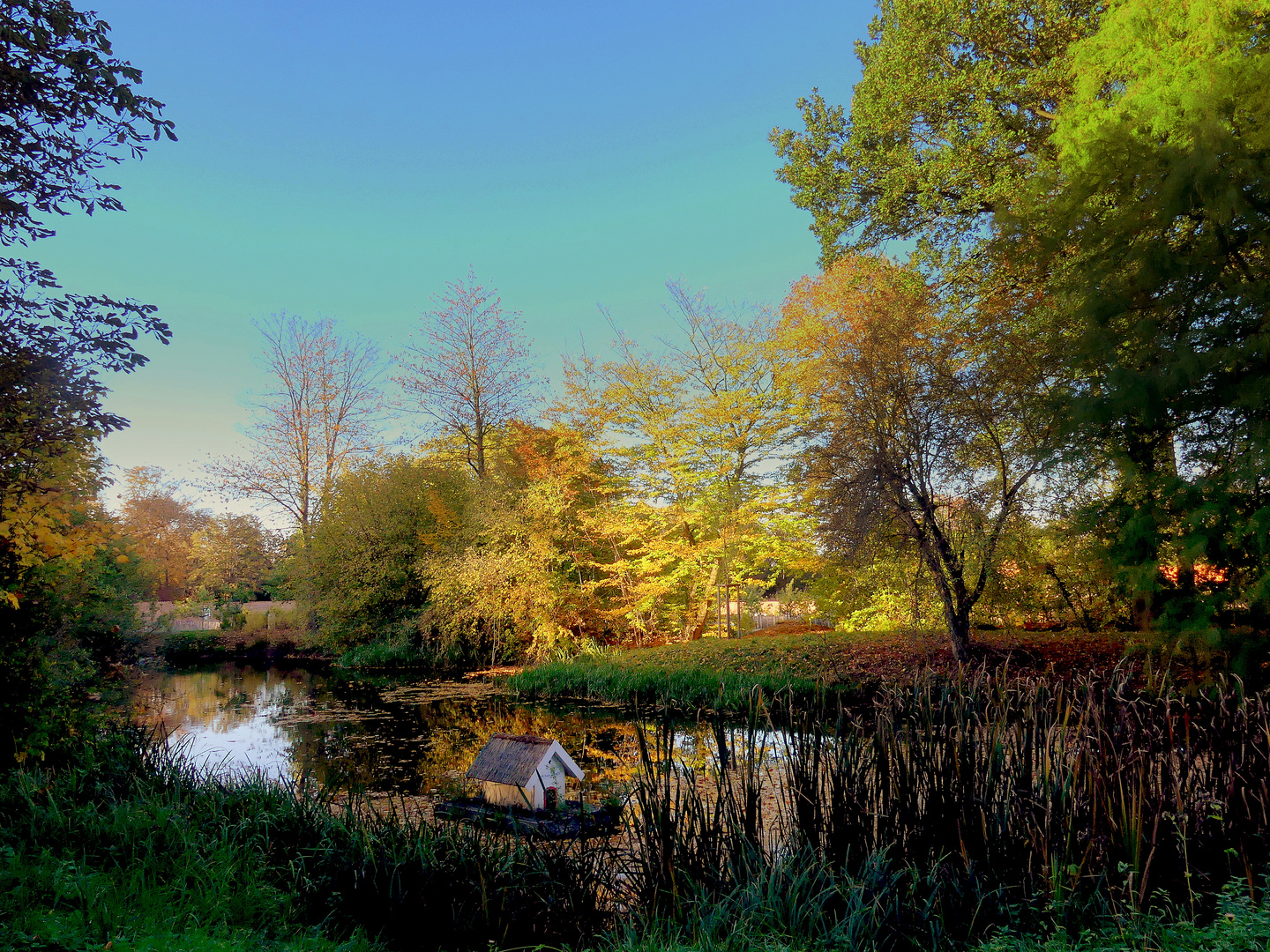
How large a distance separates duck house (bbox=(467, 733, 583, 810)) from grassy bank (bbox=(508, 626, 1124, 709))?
360 centimetres

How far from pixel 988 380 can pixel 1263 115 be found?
12.6 ft

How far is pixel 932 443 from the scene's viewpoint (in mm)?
10000

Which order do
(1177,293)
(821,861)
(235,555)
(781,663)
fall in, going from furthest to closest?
(235,555) < (781,663) < (1177,293) < (821,861)

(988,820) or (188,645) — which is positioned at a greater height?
(988,820)

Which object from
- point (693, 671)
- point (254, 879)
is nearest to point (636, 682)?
point (693, 671)

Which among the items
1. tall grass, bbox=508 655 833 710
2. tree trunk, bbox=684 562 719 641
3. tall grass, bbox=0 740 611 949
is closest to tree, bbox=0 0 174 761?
tall grass, bbox=0 740 611 949

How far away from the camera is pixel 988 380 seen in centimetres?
969

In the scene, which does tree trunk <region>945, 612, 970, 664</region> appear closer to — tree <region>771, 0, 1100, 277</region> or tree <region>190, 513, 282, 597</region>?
tree <region>771, 0, 1100, 277</region>

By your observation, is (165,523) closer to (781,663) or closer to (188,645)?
(188,645)

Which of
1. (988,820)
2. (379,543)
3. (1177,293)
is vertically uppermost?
(1177,293)

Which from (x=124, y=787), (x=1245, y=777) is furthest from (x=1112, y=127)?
(x=124, y=787)

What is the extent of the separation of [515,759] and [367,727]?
20.0 feet

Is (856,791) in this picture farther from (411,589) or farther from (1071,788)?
(411,589)

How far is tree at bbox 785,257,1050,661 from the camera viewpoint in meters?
9.77
